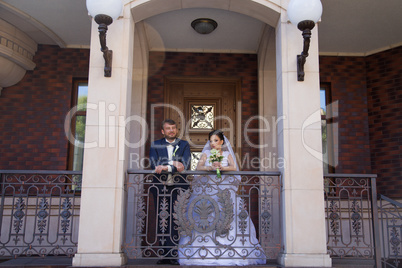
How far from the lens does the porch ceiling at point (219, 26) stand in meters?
6.95

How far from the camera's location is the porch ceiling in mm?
6949

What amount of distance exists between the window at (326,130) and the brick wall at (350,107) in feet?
0.39

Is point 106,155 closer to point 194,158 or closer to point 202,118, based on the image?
point 194,158

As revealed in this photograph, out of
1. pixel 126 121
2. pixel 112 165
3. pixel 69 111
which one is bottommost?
pixel 112 165

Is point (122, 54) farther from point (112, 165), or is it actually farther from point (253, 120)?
point (253, 120)

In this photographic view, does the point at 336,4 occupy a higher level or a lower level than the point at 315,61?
higher

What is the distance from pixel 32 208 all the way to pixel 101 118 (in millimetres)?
2849

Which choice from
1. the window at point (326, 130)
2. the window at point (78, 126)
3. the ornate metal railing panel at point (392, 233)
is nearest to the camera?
Result: the ornate metal railing panel at point (392, 233)

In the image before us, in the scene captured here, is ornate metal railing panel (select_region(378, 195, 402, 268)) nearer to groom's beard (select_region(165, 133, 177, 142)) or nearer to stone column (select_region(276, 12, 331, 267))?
stone column (select_region(276, 12, 331, 267))

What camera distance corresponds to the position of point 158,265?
5.35 metres

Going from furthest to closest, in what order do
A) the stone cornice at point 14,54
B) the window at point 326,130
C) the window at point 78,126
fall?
the window at point 326,130, the window at point 78,126, the stone cornice at point 14,54

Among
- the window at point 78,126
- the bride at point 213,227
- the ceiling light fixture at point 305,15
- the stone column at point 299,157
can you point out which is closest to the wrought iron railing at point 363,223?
the stone column at point 299,157

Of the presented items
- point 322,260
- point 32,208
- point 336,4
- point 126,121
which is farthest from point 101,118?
point 336,4

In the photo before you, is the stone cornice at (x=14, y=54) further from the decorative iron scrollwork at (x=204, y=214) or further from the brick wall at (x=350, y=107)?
the brick wall at (x=350, y=107)
